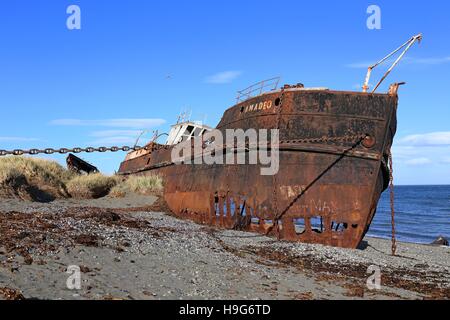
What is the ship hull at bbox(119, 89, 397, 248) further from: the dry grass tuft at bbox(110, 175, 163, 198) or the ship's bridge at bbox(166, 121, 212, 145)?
the ship's bridge at bbox(166, 121, 212, 145)

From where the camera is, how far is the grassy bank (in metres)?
14.8

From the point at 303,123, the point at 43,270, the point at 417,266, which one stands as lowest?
the point at 417,266

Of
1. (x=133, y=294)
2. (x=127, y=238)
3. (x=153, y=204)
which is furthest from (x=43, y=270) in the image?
(x=153, y=204)

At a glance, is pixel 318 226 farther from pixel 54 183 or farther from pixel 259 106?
pixel 259 106

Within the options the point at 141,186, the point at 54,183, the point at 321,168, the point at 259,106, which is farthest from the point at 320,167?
the point at 54,183

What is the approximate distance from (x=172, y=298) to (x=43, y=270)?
164cm

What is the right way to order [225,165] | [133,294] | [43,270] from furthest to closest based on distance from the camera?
[225,165] < [43,270] < [133,294]

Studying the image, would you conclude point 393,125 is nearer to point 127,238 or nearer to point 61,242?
point 127,238

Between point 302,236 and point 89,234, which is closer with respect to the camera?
point 89,234

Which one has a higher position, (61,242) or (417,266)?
(61,242)

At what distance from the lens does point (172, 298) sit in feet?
15.9

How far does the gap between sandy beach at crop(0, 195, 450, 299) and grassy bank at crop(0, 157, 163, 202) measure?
20.0 feet

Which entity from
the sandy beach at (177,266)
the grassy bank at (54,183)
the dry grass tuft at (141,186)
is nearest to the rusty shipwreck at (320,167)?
the sandy beach at (177,266)

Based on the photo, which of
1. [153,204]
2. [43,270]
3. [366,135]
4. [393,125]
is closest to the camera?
[43,270]
